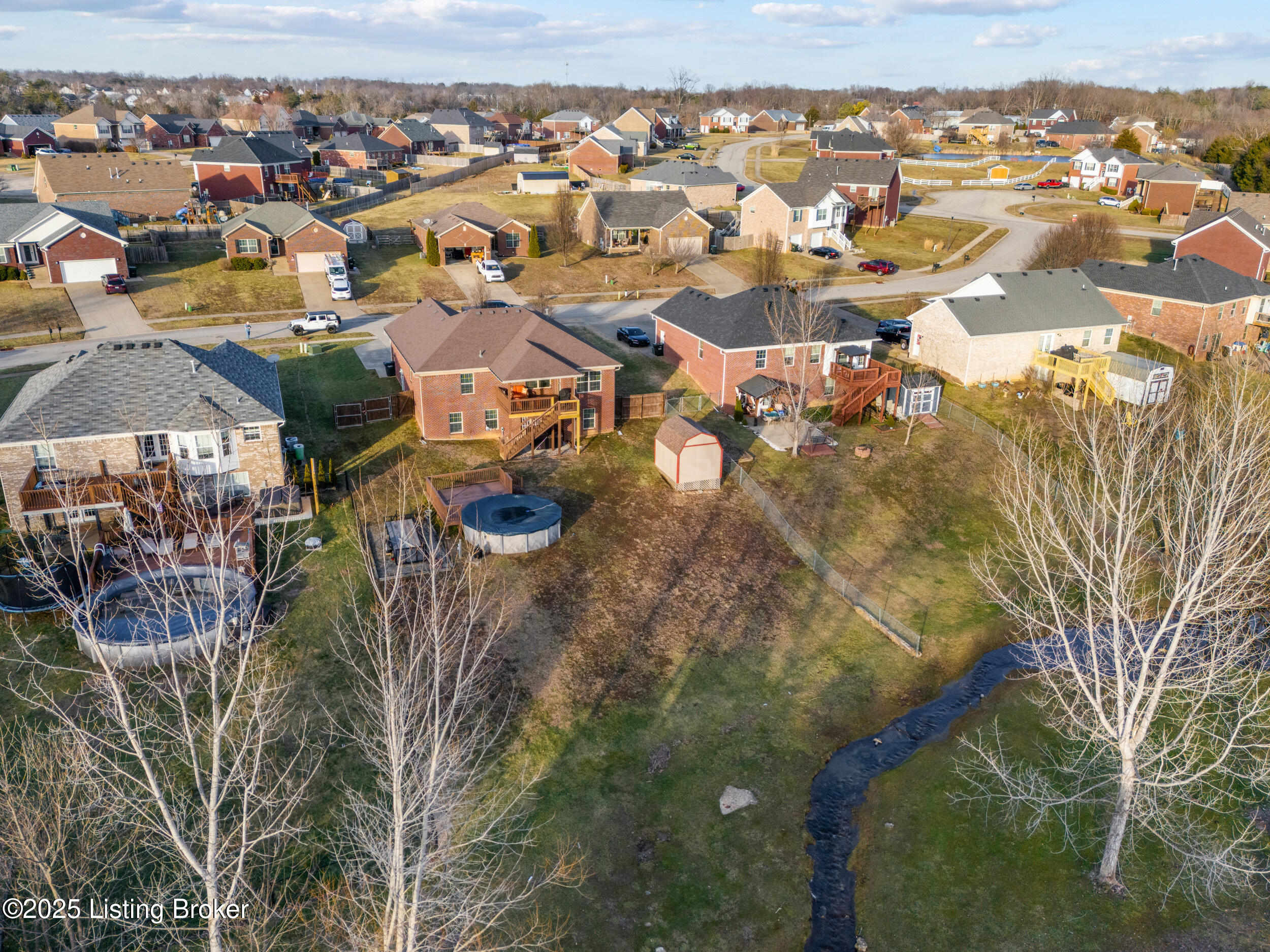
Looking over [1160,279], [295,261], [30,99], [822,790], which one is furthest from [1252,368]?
[30,99]

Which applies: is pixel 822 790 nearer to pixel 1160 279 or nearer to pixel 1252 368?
pixel 1252 368

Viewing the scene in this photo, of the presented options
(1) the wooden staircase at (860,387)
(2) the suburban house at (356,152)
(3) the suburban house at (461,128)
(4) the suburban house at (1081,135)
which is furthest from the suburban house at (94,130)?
(4) the suburban house at (1081,135)

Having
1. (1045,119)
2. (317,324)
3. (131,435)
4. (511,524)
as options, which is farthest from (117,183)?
(1045,119)

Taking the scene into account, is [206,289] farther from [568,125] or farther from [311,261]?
[568,125]

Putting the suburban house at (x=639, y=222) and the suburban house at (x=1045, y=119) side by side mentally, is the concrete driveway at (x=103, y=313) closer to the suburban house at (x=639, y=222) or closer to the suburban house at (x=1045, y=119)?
the suburban house at (x=639, y=222)

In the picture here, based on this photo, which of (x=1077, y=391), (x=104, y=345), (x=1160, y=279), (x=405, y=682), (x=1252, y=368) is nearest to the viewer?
(x=405, y=682)

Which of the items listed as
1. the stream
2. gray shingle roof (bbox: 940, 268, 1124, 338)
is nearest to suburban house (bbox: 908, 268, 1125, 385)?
gray shingle roof (bbox: 940, 268, 1124, 338)
